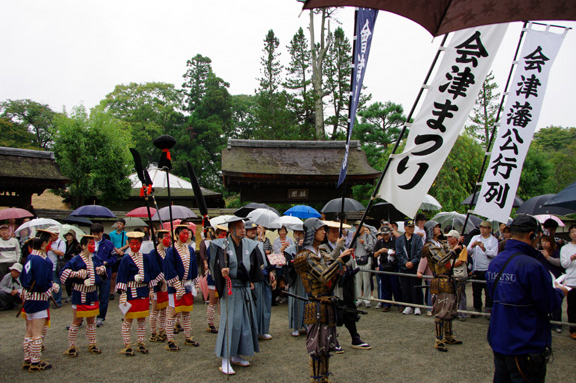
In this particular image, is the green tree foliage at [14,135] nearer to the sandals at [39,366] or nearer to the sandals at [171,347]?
the sandals at [39,366]

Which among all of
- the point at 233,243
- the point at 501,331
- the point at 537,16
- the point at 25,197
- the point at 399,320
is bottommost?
the point at 399,320

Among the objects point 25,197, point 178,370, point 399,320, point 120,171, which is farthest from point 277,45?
point 178,370

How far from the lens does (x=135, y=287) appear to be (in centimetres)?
601

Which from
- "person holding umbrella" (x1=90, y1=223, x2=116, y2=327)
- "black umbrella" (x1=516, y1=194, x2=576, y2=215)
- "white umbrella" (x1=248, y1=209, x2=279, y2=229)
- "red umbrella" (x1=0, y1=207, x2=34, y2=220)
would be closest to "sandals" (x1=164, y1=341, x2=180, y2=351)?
"person holding umbrella" (x1=90, y1=223, x2=116, y2=327)

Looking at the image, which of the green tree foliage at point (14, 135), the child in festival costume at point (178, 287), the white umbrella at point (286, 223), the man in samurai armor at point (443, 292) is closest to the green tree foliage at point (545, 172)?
the white umbrella at point (286, 223)

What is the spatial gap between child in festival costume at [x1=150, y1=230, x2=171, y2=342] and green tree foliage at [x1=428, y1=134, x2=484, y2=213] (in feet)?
45.2

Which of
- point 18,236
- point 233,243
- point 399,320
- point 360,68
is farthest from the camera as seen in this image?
point 18,236

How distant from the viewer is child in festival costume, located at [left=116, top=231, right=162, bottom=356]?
19.5ft

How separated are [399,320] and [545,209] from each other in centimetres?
533

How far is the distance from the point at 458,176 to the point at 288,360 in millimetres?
14754

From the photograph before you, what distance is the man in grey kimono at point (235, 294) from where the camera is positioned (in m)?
5.36

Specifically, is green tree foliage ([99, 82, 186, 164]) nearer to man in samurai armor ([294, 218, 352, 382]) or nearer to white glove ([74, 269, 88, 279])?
white glove ([74, 269, 88, 279])

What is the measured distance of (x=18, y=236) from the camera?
33.7 feet

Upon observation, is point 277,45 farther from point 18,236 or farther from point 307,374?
point 307,374
